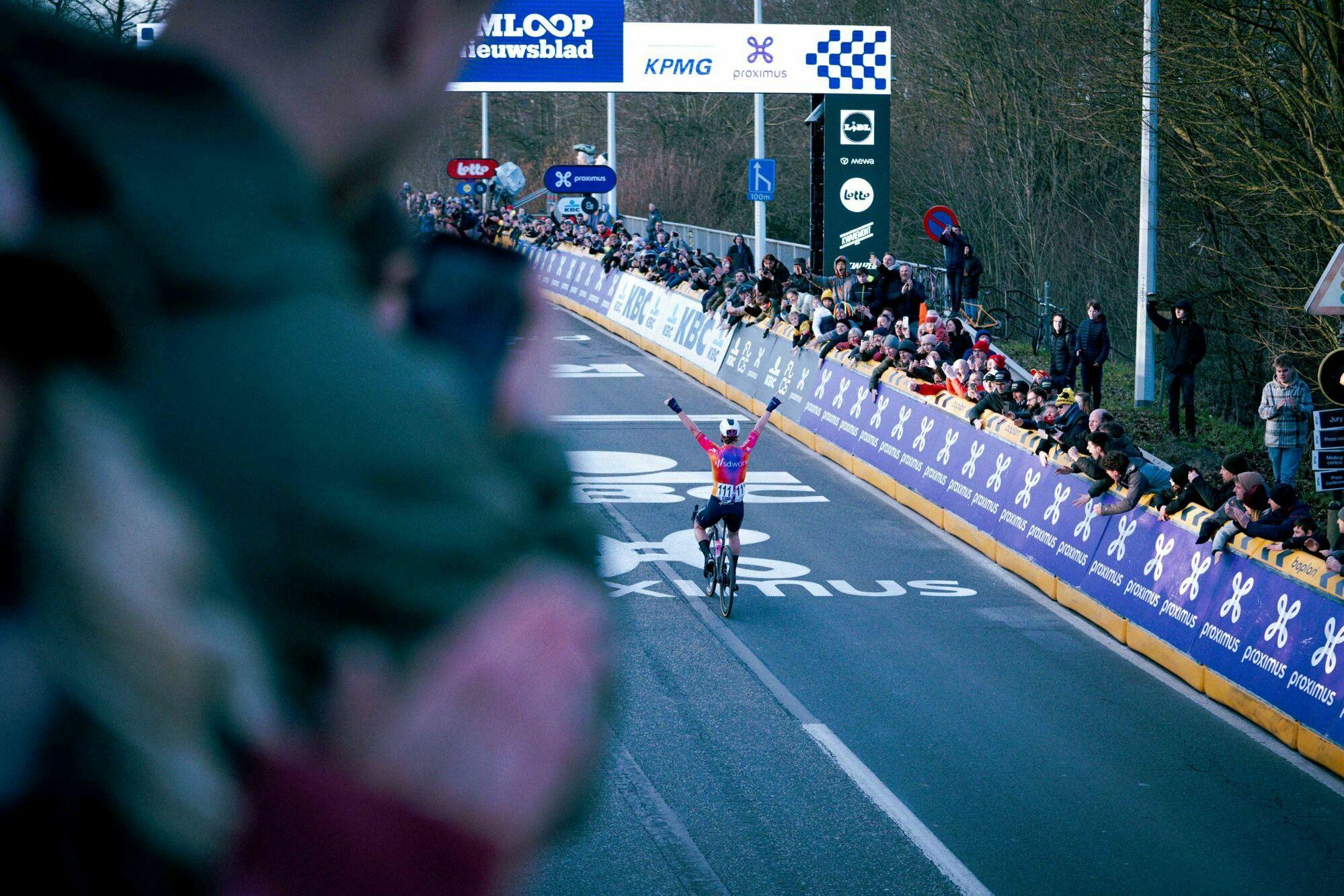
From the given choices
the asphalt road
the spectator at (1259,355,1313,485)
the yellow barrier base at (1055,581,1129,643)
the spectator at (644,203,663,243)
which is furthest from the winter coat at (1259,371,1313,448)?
the spectator at (644,203,663,243)

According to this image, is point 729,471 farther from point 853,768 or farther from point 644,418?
point 644,418

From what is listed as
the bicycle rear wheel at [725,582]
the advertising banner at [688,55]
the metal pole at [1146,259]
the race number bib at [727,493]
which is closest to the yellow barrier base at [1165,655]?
the bicycle rear wheel at [725,582]

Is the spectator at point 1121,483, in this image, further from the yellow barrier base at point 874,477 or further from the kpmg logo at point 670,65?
the kpmg logo at point 670,65

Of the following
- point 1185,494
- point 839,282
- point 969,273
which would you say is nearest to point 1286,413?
point 1185,494

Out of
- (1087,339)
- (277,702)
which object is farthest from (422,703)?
(1087,339)

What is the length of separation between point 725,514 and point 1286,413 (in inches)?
265

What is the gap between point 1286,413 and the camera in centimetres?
1741

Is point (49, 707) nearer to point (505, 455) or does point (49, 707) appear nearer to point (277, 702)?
point (277, 702)

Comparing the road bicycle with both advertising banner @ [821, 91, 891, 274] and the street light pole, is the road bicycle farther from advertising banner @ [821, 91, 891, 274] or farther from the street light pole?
the street light pole

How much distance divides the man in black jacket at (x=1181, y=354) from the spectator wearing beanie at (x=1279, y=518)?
9.09 metres

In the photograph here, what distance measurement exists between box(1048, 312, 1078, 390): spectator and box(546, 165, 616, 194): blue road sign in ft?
41.7

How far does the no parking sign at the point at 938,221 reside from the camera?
2956 centimetres

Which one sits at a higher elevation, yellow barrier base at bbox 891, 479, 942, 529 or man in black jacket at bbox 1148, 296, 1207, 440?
Answer: man in black jacket at bbox 1148, 296, 1207, 440

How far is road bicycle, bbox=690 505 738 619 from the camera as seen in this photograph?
51.8ft
